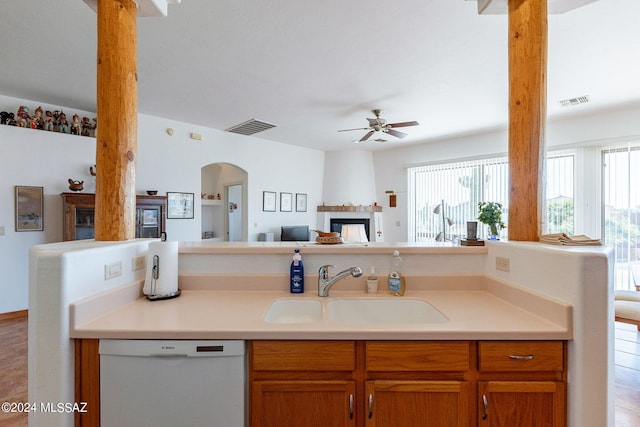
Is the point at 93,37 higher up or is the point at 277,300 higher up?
the point at 93,37

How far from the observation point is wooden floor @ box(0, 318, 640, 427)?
1849 mm

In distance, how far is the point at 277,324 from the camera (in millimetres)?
1209

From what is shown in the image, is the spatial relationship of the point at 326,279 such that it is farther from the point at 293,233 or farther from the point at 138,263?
the point at 293,233

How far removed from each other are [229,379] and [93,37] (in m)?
2.83

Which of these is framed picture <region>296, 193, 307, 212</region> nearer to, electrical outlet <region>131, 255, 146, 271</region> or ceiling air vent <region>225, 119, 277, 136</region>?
ceiling air vent <region>225, 119, 277, 136</region>

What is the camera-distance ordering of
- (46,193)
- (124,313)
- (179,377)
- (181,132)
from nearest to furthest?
(179,377) < (124,313) < (46,193) < (181,132)

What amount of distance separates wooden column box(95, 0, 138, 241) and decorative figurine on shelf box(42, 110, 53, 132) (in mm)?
3059

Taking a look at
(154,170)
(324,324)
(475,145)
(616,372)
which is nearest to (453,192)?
(475,145)

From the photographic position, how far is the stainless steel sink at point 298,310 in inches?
62.6

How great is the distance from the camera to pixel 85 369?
114 cm

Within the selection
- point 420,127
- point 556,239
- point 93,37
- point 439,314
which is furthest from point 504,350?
point 420,127

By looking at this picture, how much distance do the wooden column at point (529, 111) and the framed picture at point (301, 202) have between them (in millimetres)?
5118

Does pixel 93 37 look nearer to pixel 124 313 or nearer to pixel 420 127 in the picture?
pixel 124 313

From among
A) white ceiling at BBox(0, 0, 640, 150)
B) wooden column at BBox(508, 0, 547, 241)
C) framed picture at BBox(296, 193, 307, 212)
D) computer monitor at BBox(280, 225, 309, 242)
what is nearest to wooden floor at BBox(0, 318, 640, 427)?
wooden column at BBox(508, 0, 547, 241)
